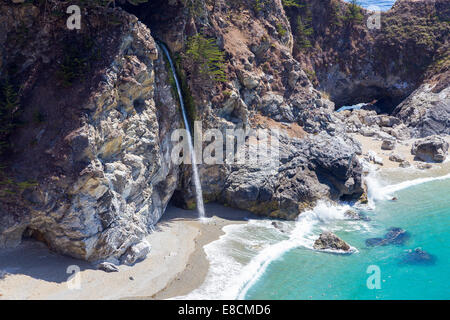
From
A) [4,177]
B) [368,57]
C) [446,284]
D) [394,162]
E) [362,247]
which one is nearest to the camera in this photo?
[4,177]

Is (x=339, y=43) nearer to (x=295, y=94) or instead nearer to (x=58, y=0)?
(x=295, y=94)

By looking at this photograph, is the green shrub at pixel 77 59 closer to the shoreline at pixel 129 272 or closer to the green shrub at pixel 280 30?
the shoreline at pixel 129 272

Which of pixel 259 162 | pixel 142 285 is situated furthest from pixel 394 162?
pixel 142 285

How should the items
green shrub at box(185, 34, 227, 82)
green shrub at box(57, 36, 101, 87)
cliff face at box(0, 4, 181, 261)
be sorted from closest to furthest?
cliff face at box(0, 4, 181, 261), green shrub at box(57, 36, 101, 87), green shrub at box(185, 34, 227, 82)

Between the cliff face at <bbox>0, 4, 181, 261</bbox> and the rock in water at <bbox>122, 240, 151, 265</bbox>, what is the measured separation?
1.07 feet

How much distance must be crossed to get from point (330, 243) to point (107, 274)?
38.8ft

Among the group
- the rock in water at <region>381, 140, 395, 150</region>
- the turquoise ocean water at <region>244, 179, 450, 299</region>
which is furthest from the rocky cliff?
the rock in water at <region>381, 140, 395, 150</region>

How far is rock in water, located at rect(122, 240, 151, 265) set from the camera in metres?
18.0

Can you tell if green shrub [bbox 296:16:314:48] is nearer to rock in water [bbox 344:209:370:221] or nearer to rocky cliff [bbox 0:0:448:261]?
rocky cliff [bbox 0:0:448:261]

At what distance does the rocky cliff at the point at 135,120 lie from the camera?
16.6 meters

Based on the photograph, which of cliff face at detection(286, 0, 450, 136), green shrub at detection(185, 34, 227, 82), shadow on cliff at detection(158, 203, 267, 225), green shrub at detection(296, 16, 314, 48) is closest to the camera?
shadow on cliff at detection(158, 203, 267, 225)

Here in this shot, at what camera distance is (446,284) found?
57.8 feet

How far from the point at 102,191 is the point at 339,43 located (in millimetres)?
44973

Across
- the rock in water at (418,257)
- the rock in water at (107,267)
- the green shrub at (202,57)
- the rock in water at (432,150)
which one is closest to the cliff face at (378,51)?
the rock in water at (432,150)
